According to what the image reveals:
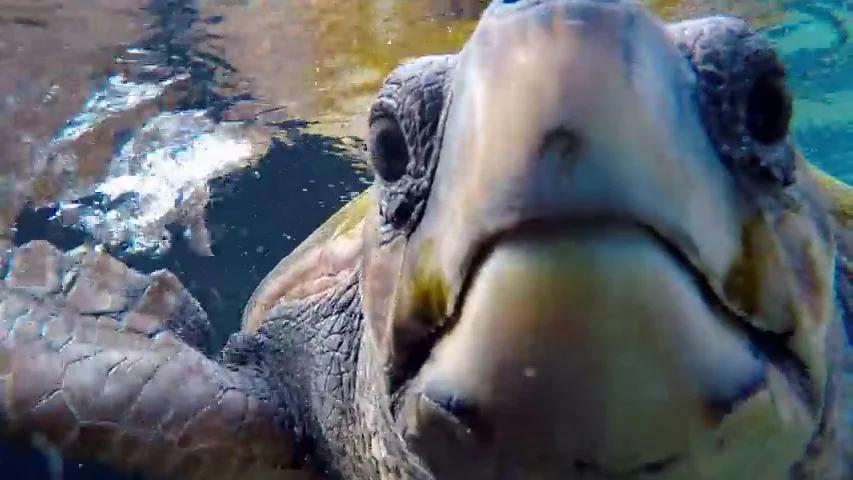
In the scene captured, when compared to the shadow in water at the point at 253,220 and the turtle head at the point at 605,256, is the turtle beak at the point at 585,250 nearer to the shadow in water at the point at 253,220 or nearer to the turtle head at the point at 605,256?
the turtle head at the point at 605,256

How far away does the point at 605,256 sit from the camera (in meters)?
0.77

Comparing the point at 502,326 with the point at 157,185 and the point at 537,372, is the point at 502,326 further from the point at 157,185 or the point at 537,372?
the point at 157,185

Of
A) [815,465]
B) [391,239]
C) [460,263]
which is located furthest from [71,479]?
[815,465]

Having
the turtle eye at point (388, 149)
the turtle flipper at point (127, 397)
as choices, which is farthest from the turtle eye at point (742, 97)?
the turtle flipper at point (127, 397)

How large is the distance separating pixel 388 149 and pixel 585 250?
0.40 meters

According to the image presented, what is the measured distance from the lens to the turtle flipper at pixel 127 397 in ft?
6.29

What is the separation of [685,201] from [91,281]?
6.68ft

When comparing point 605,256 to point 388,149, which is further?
point 388,149

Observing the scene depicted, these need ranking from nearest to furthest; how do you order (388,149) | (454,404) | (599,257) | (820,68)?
(599,257) < (454,404) < (388,149) < (820,68)

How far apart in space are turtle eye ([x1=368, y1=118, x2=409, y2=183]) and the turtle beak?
0.53ft

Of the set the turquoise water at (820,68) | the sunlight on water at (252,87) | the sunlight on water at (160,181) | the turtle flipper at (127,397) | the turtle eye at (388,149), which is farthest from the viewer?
the turquoise water at (820,68)

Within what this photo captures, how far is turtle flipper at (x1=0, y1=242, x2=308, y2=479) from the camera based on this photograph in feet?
6.29

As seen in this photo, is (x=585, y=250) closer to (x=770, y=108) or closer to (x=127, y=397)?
(x=770, y=108)

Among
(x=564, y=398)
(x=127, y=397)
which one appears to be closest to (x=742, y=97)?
(x=564, y=398)
